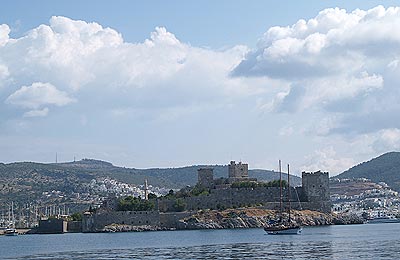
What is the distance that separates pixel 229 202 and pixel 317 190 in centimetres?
1035

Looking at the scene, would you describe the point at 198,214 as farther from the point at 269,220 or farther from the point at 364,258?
the point at 364,258

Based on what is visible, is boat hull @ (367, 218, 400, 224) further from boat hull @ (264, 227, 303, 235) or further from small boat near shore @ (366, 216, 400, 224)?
boat hull @ (264, 227, 303, 235)

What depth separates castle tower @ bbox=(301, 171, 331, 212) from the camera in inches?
3930

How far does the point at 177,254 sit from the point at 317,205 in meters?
51.1

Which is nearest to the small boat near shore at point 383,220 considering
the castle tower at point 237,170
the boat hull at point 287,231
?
Answer: the castle tower at point 237,170

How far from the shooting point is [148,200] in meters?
103

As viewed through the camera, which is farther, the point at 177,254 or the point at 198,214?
the point at 198,214

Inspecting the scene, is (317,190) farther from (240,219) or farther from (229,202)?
(229,202)

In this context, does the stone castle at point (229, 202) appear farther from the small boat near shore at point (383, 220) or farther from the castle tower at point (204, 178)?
the small boat near shore at point (383, 220)

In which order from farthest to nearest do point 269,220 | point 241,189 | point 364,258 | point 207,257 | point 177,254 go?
1. point 241,189
2. point 269,220
3. point 177,254
4. point 207,257
5. point 364,258

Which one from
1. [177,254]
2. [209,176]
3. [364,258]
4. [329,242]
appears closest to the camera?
[364,258]

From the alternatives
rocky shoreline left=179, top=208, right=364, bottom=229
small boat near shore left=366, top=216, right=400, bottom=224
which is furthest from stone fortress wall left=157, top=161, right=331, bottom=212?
small boat near shore left=366, top=216, right=400, bottom=224

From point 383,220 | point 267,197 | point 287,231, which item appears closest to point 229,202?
point 267,197

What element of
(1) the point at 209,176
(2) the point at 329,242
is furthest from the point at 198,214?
(2) the point at 329,242
